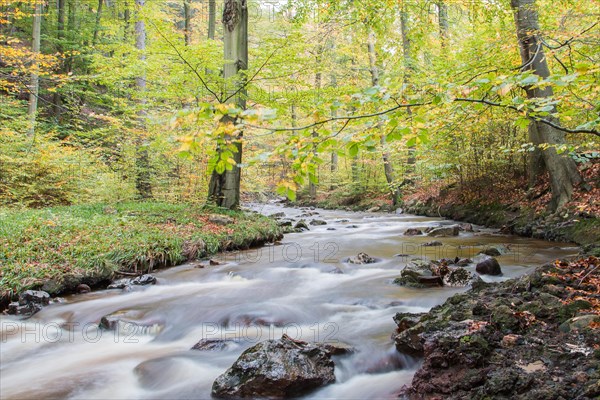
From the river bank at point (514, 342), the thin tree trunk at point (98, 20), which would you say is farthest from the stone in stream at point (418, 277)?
the thin tree trunk at point (98, 20)

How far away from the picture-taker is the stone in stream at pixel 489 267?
19.8 ft

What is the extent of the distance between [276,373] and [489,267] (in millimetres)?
4492

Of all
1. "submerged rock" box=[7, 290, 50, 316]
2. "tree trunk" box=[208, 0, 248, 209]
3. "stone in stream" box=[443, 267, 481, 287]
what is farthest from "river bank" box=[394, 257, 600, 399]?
"tree trunk" box=[208, 0, 248, 209]

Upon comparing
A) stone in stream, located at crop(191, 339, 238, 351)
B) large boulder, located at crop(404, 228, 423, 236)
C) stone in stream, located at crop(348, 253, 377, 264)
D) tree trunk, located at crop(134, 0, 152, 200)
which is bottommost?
stone in stream, located at crop(191, 339, 238, 351)

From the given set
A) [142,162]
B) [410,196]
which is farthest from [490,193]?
[142,162]

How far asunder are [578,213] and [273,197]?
29.9m

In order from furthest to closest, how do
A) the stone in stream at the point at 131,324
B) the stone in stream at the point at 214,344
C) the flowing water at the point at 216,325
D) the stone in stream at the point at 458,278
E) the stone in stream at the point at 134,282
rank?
1. the stone in stream at the point at 134,282
2. the stone in stream at the point at 458,278
3. the stone in stream at the point at 131,324
4. the stone in stream at the point at 214,344
5. the flowing water at the point at 216,325

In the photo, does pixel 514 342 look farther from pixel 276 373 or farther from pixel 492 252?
pixel 492 252

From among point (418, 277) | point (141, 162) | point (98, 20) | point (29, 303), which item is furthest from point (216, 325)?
point (98, 20)

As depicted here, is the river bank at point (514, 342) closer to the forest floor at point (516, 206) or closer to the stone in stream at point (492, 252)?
the forest floor at point (516, 206)

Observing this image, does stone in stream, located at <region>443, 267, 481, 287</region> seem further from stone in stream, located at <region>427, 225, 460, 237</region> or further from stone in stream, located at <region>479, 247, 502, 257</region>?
stone in stream, located at <region>427, 225, 460, 237</region>

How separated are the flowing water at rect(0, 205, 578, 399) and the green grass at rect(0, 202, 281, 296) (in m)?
0.40

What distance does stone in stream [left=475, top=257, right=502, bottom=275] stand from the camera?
238 inches

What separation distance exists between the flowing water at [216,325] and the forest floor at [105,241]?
0.38m
